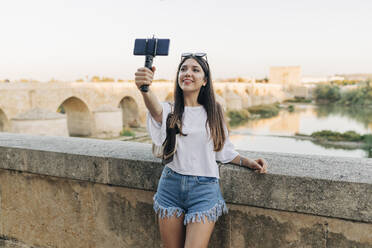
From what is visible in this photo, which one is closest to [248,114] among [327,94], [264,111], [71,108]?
[264,111]

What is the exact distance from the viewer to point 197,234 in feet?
4.08

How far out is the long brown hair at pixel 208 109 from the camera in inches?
52.1

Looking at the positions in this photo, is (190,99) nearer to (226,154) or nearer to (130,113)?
(226,154)

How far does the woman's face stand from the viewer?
1.37 meters

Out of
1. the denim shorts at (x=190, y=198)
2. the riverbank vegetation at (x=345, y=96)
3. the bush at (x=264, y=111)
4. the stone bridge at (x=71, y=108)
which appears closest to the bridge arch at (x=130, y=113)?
the stone bridge at (x=71, y=108)

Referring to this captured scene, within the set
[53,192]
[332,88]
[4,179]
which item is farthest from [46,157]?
[332,88]

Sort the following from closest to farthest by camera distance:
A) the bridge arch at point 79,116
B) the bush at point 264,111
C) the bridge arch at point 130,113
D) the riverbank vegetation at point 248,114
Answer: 1. the bridge arch at point 79,116
2. the bridge arch at point 130,113
3. the riverbank vegetation at point 248,114
4. the bush at point 264,111

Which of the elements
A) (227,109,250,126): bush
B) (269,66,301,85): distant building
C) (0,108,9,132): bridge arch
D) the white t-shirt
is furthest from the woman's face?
(269,66,301,85): distant building

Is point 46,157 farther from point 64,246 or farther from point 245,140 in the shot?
point 245,140

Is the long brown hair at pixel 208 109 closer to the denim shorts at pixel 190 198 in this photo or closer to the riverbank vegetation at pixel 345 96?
the denim shorts at pixel 190 198

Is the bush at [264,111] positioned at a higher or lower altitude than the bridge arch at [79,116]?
lower

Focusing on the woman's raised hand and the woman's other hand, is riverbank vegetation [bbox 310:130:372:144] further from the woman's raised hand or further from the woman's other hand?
the woman's raised hand

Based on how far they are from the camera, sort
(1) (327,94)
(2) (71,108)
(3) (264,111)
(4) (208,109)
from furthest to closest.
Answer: (1) (327,94), (3) (264,111), (2) (71,108), (4) (208,109)

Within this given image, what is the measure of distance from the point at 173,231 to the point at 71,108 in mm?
21215
